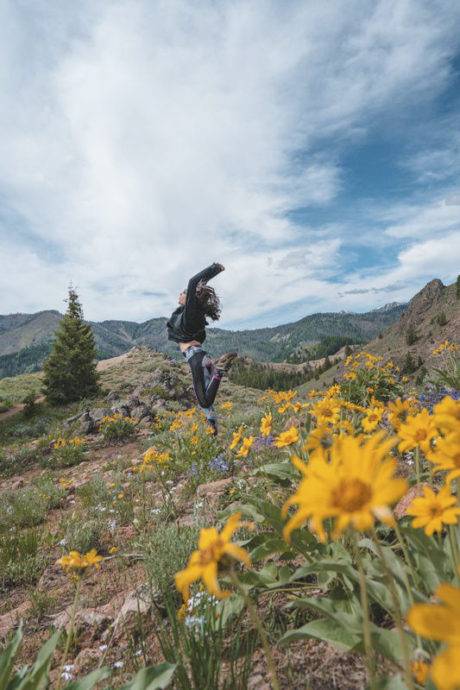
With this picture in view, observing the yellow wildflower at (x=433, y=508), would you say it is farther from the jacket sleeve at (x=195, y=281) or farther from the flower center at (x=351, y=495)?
the jacket sleeve at (x=195, y=281)

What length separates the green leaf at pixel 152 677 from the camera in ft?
4.48

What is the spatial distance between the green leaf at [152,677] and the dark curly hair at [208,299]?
6.21 m

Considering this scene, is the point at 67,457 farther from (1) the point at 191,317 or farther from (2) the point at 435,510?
(2) the point at 435,510

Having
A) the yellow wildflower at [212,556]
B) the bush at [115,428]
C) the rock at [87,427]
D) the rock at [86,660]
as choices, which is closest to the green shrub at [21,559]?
the rock at [86,660]

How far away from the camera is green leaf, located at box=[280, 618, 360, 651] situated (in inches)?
56.3

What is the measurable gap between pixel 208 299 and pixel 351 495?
6.64 m

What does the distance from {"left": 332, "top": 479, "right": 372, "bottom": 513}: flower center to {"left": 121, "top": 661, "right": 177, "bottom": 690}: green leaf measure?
3.11 ft

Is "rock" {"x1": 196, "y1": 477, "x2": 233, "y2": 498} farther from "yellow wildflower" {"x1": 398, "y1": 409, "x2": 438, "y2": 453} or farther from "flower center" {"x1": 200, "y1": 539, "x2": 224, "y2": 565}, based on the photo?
"flower center" {"x1": 200, "y1": 539, "x2": 224, "y2": 565}

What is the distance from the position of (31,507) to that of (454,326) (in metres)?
100

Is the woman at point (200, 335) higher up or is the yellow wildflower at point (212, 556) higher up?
the woman at point (200, 335)

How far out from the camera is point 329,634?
147cm

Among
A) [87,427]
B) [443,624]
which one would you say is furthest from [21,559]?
[87,427]

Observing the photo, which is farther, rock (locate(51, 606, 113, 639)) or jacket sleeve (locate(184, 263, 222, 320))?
jacket sleeve (locate(184, 263, 222, 320))

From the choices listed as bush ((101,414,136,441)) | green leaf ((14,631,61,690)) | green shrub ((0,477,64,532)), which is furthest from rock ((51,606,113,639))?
bush ((101,414,136,441))
